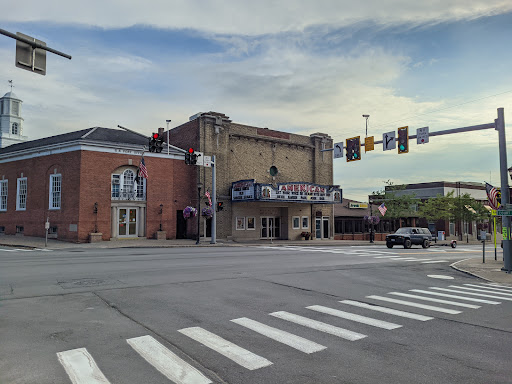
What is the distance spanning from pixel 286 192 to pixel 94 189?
17.1 metres

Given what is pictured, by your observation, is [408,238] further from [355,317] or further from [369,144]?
[355,317]

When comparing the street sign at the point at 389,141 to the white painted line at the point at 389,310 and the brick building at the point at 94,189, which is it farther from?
the brick building at the point at 94,189

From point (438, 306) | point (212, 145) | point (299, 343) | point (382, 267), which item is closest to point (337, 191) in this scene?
point (212, 145)

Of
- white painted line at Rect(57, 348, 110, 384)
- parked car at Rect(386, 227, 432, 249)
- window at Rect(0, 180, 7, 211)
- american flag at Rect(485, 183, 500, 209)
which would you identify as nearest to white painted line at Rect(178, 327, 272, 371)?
white painted line at Rect(57, 348, 110, 384)

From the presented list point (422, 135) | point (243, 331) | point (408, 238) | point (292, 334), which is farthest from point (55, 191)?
point (292, 334)

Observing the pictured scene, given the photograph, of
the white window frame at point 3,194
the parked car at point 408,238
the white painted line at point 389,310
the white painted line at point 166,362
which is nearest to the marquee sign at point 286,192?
the parked car at point 408,238

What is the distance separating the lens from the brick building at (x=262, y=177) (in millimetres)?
36250

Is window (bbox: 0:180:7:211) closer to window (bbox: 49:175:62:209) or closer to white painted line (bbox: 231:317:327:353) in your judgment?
window (bbox: 49:175:62:209)

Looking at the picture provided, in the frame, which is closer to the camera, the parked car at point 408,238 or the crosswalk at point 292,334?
the crosswalk at point 292,334

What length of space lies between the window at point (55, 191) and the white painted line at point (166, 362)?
97.1ft

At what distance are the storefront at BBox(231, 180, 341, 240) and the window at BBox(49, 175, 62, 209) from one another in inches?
586

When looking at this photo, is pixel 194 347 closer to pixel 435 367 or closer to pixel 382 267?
pixel 435 367

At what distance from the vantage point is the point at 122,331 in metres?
6.61

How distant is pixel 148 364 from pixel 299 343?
2293mm
